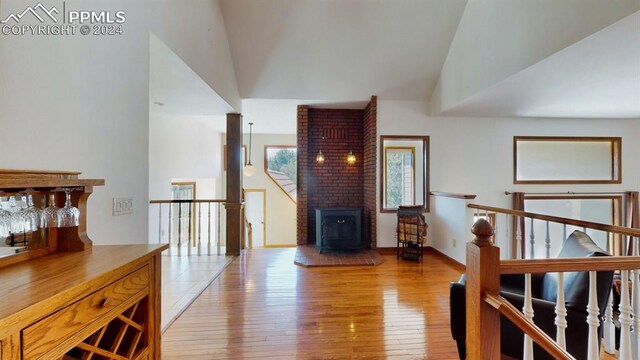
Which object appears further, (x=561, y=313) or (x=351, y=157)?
(x=351, y=157)

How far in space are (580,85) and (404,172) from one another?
277cm

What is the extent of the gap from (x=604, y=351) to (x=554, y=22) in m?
2.83

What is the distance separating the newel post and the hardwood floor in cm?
100

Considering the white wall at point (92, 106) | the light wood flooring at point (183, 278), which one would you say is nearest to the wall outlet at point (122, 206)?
the white wall at point (92, 106)

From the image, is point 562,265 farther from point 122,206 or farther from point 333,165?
point 333,165

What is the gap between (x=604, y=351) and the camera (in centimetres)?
198

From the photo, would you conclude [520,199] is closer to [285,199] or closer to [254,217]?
[285,199]

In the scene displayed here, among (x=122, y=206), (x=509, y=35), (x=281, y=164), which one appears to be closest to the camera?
(x=122, y=206)

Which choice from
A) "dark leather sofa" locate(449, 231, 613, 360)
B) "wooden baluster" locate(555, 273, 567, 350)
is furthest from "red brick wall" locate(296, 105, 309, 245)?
"wooden baluster" locate(555, 273, 567, 350)

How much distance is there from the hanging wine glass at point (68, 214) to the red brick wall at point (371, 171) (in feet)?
12.7

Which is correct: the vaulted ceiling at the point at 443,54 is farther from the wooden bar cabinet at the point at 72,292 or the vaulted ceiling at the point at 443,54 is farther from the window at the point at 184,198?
the window at the point at 184,198

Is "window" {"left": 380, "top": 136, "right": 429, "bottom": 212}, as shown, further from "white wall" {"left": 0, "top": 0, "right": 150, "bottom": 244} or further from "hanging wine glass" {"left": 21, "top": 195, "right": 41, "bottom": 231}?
"hanging wine glass" {"left": 21, "top": 195, "right": 41, "bottom": 231}

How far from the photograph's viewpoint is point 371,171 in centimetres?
452

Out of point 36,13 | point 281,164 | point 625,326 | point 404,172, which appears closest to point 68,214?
point 36,13
